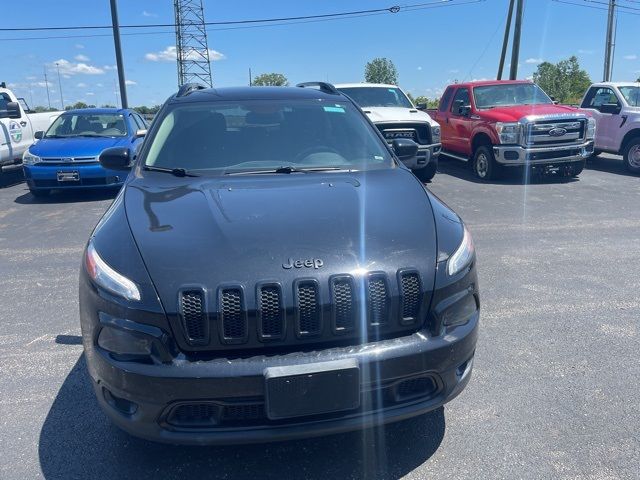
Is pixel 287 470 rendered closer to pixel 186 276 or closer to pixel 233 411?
pixel 233 411

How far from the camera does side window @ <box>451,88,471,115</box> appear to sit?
39.7 ft

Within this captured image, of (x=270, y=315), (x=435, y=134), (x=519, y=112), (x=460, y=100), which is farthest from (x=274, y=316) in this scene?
(x=460, y=100)

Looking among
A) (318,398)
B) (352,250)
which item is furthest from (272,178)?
(318,398)

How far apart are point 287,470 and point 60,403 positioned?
150 cm

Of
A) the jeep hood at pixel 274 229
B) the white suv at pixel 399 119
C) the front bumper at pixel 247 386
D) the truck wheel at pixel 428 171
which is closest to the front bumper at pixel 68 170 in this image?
the white suv at pixel 399 119

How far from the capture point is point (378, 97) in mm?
11703

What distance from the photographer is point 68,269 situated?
5.83 m

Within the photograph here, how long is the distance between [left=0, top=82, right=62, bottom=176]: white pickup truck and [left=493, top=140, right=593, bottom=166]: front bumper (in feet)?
32.1

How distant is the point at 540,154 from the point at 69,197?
8.94m

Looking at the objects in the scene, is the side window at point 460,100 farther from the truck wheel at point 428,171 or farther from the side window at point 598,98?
the side window at point 598,98

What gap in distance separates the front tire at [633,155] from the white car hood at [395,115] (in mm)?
4607

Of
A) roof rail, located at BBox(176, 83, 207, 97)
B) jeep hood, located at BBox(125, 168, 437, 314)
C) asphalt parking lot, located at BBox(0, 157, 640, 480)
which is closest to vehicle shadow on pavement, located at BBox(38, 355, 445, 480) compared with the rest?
asphalt parking lot, located at BBox(0, 157, 640, 480)

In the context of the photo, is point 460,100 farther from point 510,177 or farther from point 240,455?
point 240,455

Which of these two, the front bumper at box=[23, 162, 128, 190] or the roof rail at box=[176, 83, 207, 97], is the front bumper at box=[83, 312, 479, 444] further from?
the front bumper at box=[23, 162, 128, 190]
